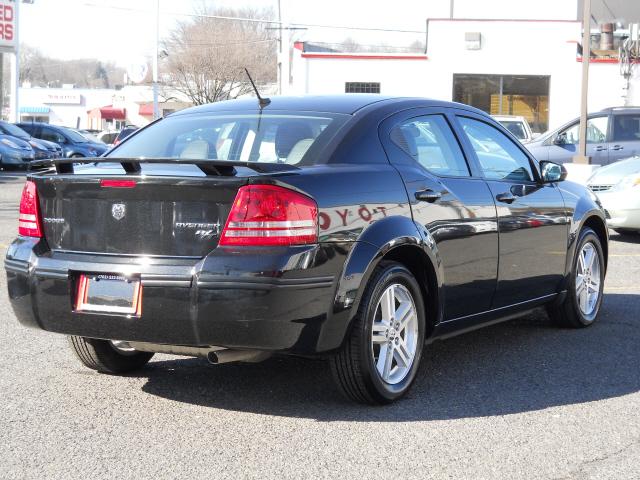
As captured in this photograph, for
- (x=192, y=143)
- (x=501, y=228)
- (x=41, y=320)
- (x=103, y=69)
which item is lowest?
(x=41, y=320)

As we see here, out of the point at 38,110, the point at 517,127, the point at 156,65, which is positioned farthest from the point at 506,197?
the point at 38,110

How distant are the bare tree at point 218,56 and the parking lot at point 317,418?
157 ft

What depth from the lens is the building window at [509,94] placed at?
115ft

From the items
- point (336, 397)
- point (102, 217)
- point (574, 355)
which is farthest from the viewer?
point (574, 355)

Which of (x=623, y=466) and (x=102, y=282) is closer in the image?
(x=623, y=466)

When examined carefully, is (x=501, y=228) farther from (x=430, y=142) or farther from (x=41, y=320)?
(x=41, y=320)

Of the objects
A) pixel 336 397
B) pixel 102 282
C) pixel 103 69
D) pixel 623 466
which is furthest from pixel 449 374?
pixel 103 69

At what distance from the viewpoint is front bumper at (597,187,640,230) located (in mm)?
12523

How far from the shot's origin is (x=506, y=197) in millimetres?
6207

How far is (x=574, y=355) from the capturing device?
6383 millimetres

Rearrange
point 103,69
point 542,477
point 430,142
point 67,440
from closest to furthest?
point 542,477 < point 67,440 < point 430,142 < point 103,69

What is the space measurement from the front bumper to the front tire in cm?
787

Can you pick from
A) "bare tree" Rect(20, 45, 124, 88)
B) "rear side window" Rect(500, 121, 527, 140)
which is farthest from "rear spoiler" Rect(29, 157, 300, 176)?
"bare tree" Rect(20, 45, 124, 88)

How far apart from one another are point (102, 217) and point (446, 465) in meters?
1.98
